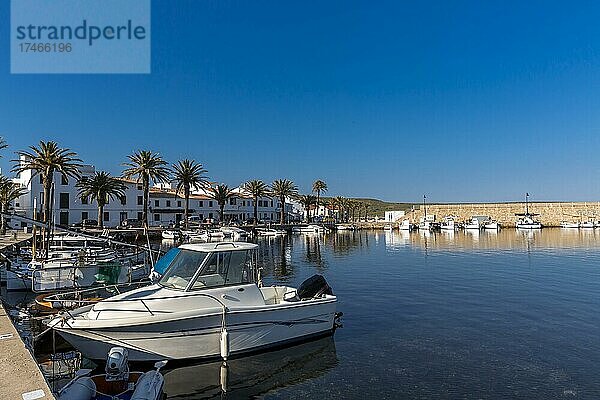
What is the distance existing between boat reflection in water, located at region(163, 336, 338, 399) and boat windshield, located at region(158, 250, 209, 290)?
2.34 metres

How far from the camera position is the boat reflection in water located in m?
11.4

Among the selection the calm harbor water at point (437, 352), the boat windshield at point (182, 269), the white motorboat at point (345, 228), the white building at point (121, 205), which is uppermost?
the white building at point (121, 205)

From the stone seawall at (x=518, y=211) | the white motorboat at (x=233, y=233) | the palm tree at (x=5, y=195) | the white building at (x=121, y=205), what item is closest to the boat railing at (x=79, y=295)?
the white motorboat at (x=233, y=233)

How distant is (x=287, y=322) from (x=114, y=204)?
7043 cm

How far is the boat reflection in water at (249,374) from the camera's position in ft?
37.3

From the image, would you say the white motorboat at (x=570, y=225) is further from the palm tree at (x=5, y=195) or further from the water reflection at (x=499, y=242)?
the palm tree at (x=5, y=195)

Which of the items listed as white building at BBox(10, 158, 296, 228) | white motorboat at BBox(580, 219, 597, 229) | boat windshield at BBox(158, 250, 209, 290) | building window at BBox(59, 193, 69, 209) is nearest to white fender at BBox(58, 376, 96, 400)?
boat windshield at BBox(158, 250, 209, 290)

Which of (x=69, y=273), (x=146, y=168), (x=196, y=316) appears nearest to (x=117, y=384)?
(x=196, y=316)

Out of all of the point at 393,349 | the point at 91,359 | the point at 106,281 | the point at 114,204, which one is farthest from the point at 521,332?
the point at 114,204

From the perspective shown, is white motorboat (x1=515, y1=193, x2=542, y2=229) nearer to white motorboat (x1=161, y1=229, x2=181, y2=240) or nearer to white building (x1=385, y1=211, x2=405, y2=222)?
white building (x1=385, y1=211, x2=405, y2=222)

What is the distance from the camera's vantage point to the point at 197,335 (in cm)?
1246

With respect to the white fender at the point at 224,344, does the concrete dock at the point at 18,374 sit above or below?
above

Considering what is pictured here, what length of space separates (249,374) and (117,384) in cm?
374

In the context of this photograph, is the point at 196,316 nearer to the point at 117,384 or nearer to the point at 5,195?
the point at 117,384
